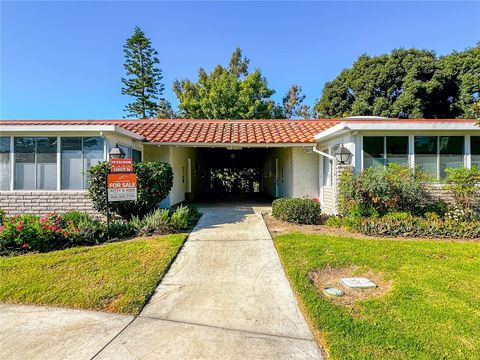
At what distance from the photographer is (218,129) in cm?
1320

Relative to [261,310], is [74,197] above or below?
above

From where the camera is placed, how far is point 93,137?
9.39 metres

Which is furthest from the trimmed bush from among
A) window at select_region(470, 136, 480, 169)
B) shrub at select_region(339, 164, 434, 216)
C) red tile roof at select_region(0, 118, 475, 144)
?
red tile roof at select_region(0, 118, 475, 144)

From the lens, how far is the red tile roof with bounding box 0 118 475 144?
37.3 ft

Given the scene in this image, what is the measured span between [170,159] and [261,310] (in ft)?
30.8

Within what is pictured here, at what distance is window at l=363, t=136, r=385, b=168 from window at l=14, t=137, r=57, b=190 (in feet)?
32.5

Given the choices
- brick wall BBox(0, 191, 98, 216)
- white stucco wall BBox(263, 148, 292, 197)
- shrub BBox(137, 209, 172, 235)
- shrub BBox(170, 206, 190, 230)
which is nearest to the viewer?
shrub BBox(137, 209, 172, 235)

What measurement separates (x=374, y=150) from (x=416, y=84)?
18.1 m

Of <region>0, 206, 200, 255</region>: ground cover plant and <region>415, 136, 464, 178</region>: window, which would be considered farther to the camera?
<region>415, 136, 464, 178</region>: window

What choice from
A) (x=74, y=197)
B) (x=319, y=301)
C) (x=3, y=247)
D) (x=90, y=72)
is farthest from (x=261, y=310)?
(x=90, y=72)

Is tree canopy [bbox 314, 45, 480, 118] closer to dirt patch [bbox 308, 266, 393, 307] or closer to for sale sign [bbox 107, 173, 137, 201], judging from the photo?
dirt patch [bbox 308, 266, 393, 307]

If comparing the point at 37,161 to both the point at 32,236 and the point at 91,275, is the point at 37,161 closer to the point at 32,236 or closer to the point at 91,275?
the point at 32,236

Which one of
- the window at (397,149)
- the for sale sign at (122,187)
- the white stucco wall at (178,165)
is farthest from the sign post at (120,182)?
the window at (397,149)

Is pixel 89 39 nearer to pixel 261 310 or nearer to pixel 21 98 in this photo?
pixel 21 98
